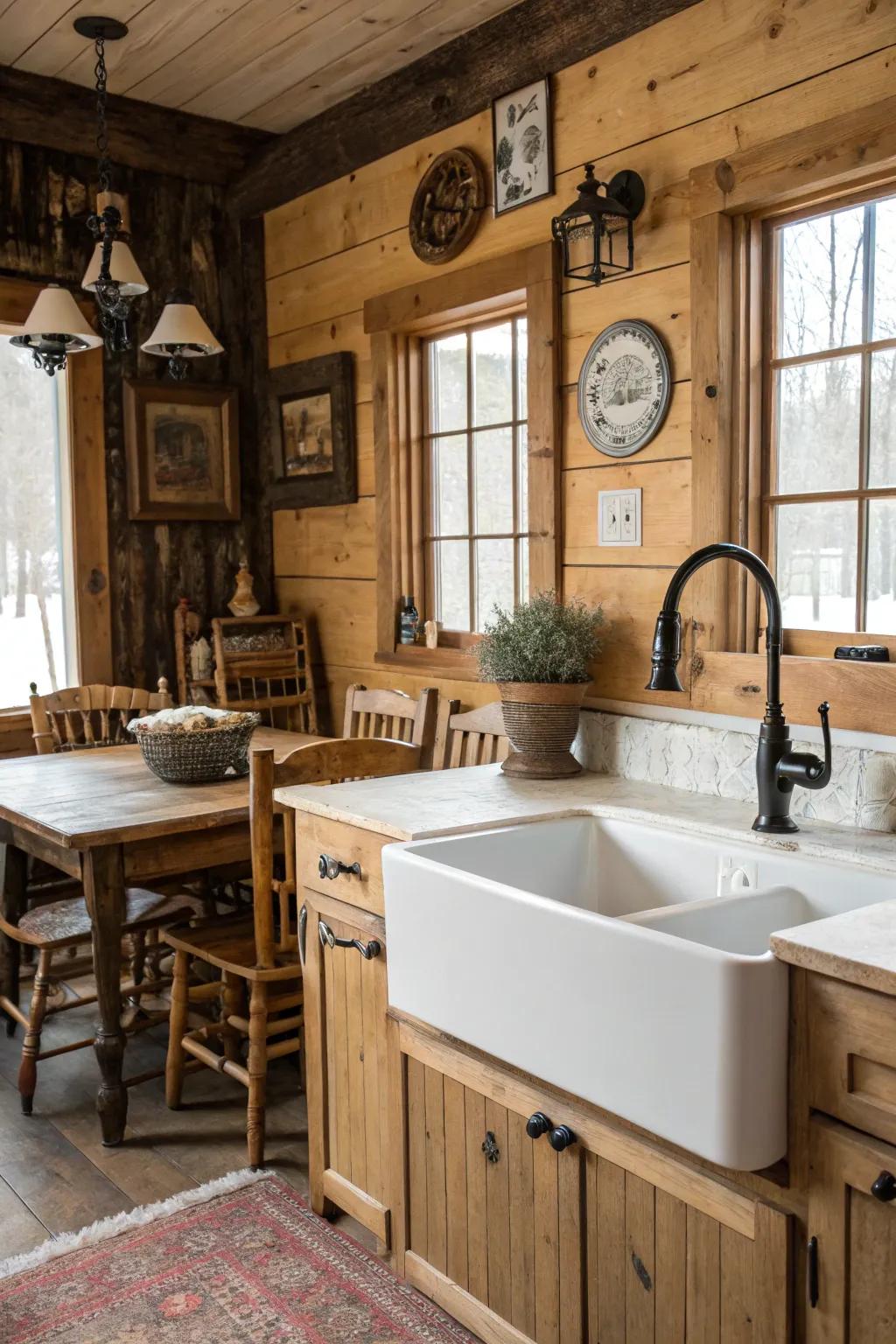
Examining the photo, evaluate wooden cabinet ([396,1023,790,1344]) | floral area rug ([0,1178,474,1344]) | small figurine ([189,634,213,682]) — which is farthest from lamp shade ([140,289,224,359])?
floral area rug ([0,1178,474,1344])

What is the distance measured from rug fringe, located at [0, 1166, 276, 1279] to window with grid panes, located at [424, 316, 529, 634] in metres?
1.56

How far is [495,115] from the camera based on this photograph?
3037 millimetres

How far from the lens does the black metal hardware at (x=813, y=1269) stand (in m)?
1.38

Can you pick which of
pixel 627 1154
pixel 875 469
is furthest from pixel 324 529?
pixel 627 1154

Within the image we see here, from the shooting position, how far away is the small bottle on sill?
355 centimetres

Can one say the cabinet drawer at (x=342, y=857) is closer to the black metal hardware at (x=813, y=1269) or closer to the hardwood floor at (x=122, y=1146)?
the hardwood floor at (x=122, y=1146)

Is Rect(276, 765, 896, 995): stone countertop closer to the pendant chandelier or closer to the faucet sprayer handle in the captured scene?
the faucet sprayer handle

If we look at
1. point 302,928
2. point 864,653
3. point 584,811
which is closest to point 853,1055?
point 584,811

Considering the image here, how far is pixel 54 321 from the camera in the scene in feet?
10.00

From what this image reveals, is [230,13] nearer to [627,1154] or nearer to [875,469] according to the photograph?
[875,469]

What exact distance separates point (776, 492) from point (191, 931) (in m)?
1.68

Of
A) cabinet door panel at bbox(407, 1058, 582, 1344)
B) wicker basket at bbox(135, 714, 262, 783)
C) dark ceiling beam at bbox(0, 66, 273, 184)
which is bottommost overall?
cabinet door panel at bbox(407, 1058, 582, 1344)

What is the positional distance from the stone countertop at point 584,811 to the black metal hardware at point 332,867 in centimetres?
8

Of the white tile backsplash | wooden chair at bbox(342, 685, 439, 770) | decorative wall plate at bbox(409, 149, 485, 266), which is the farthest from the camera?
wooden chair at bbox(342, 685, 439, 770)
